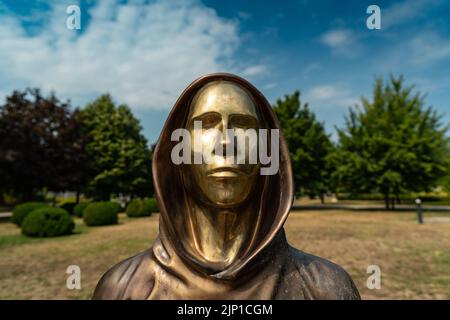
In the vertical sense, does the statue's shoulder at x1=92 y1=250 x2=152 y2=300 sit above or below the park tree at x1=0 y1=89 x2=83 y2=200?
below

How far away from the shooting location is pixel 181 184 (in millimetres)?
1818

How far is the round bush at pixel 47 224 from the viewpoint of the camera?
14.2 meters

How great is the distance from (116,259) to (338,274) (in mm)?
8579

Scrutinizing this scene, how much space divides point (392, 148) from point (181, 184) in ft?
82.6

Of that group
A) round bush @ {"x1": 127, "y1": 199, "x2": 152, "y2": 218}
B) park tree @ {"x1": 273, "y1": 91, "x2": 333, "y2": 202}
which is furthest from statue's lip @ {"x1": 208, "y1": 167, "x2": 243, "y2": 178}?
park tree @ {"x1": 273, "y1": 91, "x2": 333, "y2": 202}

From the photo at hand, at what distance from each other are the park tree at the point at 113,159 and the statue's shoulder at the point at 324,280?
30646 mm

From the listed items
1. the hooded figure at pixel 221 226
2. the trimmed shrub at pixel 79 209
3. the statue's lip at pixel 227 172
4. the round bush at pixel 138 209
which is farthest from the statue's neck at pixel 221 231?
the trimmed shrub at pixel 79 209

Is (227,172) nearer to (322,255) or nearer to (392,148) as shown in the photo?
(322,255)

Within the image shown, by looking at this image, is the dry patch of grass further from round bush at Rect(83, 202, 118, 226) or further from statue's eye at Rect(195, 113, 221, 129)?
statue's eye at Rect(195, 113, 221, 129)

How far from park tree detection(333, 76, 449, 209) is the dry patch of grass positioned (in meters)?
9.04

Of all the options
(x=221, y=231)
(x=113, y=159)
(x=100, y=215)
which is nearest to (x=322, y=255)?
(x=221, y=231)

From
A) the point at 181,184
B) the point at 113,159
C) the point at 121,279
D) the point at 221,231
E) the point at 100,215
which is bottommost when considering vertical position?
the point at 100,215

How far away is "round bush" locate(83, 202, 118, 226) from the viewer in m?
18.1
